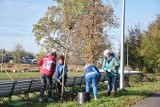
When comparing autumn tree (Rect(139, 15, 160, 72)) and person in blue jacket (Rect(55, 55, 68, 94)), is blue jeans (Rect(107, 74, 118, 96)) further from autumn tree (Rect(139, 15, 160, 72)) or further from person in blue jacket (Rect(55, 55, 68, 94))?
autumn tree (Rect(139, 15, 160, 72))

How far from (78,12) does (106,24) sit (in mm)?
32460

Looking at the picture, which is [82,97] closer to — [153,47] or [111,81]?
[111,81]

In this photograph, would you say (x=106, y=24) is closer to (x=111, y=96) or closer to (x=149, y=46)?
(x=149, y=46)

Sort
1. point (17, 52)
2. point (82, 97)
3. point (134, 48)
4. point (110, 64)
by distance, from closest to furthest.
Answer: point (82, 97), point (110, 64), point (134, 48), point (17, 52)

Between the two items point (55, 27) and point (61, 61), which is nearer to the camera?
point (61, 61)

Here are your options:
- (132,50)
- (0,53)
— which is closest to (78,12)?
(0,53)

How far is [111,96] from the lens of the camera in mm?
15273

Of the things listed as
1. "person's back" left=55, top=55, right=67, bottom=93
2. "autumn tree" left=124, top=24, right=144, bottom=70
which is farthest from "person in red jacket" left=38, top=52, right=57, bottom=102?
"autumn tree" left=124, top=24, right=144, bottom=70

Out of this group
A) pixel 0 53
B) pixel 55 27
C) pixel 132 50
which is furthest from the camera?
pixel 132 50

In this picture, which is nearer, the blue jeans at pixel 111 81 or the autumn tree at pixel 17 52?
the blue jeans at pixel 111 81

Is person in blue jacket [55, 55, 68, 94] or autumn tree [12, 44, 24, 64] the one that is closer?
person in blue jacket [55, 55, 68, 94]

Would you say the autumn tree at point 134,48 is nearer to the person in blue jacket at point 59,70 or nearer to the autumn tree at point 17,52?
the autumn tree at point 17,52

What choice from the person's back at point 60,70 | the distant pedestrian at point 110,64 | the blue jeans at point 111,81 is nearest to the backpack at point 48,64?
the person's back at point 60,70

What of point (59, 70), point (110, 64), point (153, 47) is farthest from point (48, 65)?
point (153, 47)
